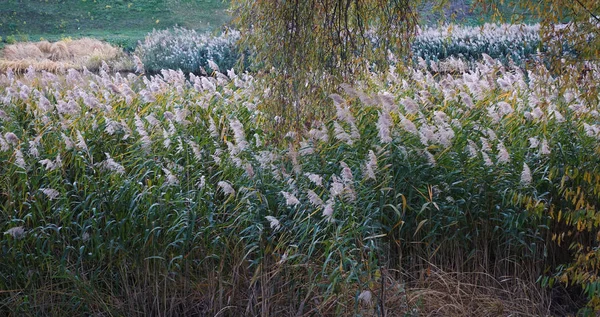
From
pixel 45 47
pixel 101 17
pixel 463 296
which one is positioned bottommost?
pixel 101 17

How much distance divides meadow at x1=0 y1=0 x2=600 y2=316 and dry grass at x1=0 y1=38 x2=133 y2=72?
10185 mm

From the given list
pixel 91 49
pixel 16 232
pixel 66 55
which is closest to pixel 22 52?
pixel 66 55

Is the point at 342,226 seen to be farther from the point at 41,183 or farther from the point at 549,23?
the point at 41,183

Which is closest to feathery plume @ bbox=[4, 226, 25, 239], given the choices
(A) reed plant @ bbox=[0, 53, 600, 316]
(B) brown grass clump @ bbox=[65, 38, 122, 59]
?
(A) reed plant @ bbox=[0, 53, 600, 316]

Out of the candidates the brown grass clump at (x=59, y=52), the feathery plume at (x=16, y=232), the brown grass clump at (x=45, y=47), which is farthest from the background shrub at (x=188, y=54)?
the feathery plume at (x=16, y=232)

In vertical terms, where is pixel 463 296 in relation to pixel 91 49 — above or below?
above

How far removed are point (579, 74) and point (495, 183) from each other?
1312 mm

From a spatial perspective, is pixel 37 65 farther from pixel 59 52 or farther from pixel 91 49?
pixel 91 49

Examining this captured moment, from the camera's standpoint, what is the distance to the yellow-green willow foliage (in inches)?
208

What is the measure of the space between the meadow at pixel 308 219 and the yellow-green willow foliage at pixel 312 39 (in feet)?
0.56

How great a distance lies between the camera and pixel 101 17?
25.6 meters

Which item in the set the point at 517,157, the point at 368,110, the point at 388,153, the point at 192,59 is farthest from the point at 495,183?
the point at 192,59

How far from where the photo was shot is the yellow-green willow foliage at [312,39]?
17.4 ft

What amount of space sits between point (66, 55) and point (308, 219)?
14553 millimetres
